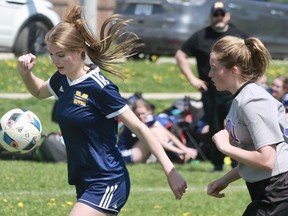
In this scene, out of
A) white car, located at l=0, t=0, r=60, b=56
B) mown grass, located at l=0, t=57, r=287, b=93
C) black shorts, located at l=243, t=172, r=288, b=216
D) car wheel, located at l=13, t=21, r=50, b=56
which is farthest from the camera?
car wheel, located at l=13, t=21, r=50, b=56

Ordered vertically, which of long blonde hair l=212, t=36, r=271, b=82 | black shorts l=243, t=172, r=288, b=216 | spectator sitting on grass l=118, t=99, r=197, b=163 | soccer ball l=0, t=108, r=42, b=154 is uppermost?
long blonde hair l=212, t=36, r=271, b=82

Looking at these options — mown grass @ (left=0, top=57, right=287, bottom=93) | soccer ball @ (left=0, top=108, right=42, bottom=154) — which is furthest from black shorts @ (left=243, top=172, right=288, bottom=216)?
mown grass @ (left=0, top=57, right=287, bottom=93)

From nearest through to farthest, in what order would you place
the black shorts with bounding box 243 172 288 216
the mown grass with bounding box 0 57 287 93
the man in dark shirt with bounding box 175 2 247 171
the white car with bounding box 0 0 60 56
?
the black shorts with bounding box 243 172 288 216, the man in dark shirt with bounding box 175 2 247 171, the mown grass with bounding box 0 57 287 93, the white car with bounding box 0 0 60 56

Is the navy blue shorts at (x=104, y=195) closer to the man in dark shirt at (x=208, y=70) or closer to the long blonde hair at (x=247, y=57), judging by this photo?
the long blonde hair at (x=247, y=57)

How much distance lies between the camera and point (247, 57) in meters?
5.15

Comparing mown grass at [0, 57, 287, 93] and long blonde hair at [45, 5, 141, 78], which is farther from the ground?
long blonde hair at [45, 5, 141, 78]

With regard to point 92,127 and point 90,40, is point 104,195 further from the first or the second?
point 90,40

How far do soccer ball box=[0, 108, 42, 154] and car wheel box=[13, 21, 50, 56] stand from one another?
10.5 metres

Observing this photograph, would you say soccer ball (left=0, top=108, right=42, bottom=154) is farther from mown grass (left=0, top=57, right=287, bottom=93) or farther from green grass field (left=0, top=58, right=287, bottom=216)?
mown grass (left=0, top=57, right=287, bottom=93)

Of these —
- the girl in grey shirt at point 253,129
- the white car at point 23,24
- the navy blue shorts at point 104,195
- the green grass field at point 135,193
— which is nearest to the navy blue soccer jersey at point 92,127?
the navy blue shorts at point 104,195

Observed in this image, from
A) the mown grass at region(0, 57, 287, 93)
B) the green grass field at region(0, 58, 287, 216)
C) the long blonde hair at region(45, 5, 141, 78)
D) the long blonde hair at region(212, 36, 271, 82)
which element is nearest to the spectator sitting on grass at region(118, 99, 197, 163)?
the green grass field at region(0, 58, 287, 216)

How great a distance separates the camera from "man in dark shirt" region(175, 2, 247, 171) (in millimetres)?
11062

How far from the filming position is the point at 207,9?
62.9ft

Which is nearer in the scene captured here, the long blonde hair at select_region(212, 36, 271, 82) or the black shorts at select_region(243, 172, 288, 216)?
the black shorts at select_region(243, 172, 288, 216)
